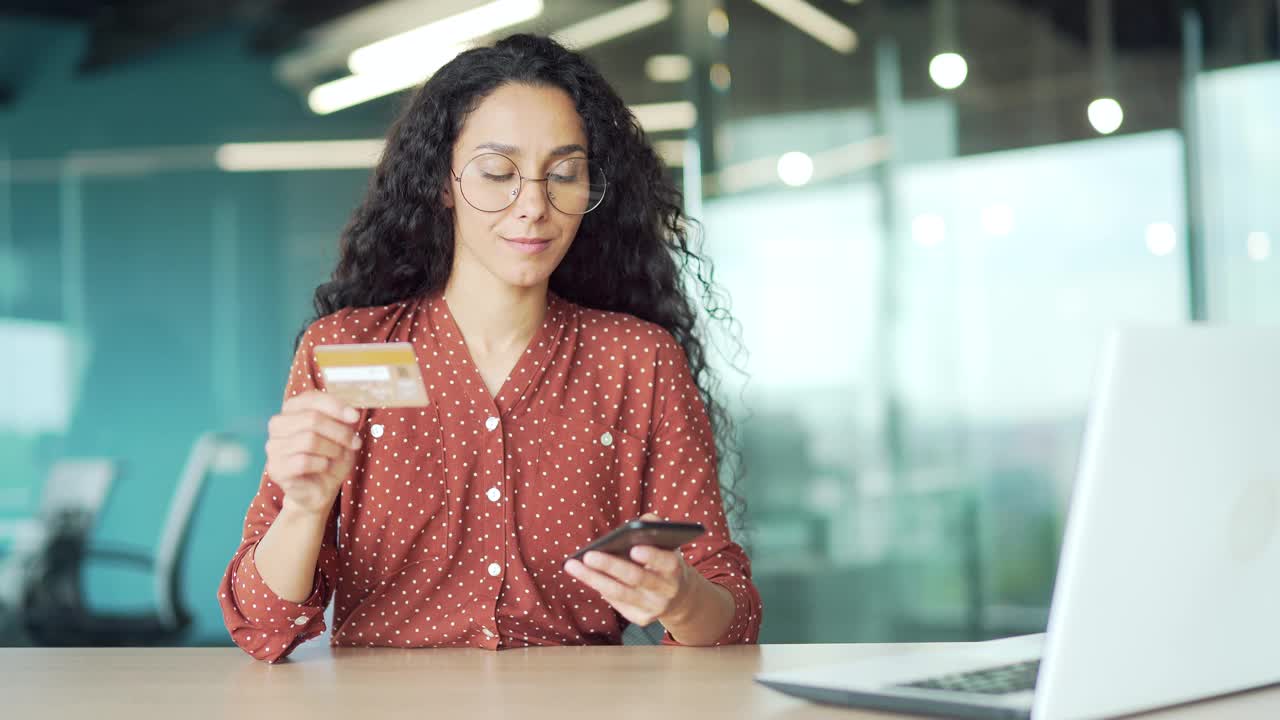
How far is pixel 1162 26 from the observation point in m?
4.18

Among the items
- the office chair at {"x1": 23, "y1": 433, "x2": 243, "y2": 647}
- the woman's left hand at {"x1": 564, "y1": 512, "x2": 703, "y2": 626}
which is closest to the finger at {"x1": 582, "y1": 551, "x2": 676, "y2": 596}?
the woman's left hand at {"x1": 564, "y1": 512, "x2": 703, "y2": 626}

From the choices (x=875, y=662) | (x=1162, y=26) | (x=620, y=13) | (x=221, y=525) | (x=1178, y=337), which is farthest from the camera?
(x=221, y=525)

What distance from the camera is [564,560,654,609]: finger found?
1201mm

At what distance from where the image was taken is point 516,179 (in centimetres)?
169

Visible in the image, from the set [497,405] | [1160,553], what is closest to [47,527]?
[497,405]

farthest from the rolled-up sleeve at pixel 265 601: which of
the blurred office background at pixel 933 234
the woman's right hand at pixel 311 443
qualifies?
the blurred office background at pixel 933 234

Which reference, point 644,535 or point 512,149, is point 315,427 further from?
point 512,149

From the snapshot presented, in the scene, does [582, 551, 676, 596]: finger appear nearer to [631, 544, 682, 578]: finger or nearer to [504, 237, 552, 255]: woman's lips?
[631, 544, 682, 578]: finger

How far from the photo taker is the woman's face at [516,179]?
5.51 ft

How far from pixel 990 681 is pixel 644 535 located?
0.35 meters

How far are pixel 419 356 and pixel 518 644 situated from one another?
0.44m

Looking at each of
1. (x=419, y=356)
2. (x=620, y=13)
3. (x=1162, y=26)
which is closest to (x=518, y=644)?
(x=419, y=356)

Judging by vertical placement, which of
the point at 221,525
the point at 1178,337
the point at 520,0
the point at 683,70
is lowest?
the point at 221,525

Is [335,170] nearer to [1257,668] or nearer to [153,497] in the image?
[153,497]
